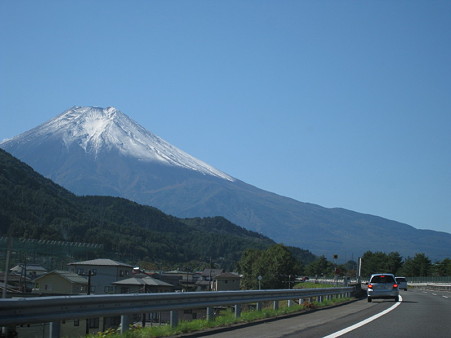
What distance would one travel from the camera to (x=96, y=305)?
1104 cm

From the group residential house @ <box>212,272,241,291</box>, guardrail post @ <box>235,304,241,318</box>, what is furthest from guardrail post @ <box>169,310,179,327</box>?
residential house @ <box>212,272,241,291</box>

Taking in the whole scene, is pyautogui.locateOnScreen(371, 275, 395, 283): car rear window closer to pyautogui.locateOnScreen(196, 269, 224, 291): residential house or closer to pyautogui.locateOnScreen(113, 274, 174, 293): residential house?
pyautogui.locateOnScreen(113, 274, 174, 293): residential house

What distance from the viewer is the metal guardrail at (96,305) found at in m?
9.23

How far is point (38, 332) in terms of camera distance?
13.2 m

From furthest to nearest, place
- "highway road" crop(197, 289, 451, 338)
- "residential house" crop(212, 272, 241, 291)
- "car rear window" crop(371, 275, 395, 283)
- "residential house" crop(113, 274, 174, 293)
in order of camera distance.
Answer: "residential house" crop(212, 272, 241, 291)
"residential house" crop(113, 274, 174, 293)
"car rear window" crop(371, 275, 395, 283)
"highway road" crop(197, 289, 451, 338)

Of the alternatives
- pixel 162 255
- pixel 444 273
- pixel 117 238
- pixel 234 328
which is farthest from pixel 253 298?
pixel 162 255

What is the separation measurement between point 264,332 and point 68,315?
204 inches

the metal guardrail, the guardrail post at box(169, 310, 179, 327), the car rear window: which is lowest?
the guardrail post at box(169, 310, 179, 327)

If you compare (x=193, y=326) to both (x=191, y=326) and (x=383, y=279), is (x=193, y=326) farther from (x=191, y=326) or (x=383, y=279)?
(x=383, y=279)

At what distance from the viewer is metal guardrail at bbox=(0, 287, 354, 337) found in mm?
9234

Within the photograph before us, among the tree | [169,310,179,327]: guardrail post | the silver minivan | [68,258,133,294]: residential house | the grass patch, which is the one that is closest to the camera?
the grass patch

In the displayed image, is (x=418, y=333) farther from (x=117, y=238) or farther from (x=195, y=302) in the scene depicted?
(x=117, y=238)

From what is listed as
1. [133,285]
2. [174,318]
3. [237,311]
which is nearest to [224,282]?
[133,285]

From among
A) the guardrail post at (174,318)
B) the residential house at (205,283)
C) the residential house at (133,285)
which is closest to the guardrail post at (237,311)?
the guardrail post at (174,318)
